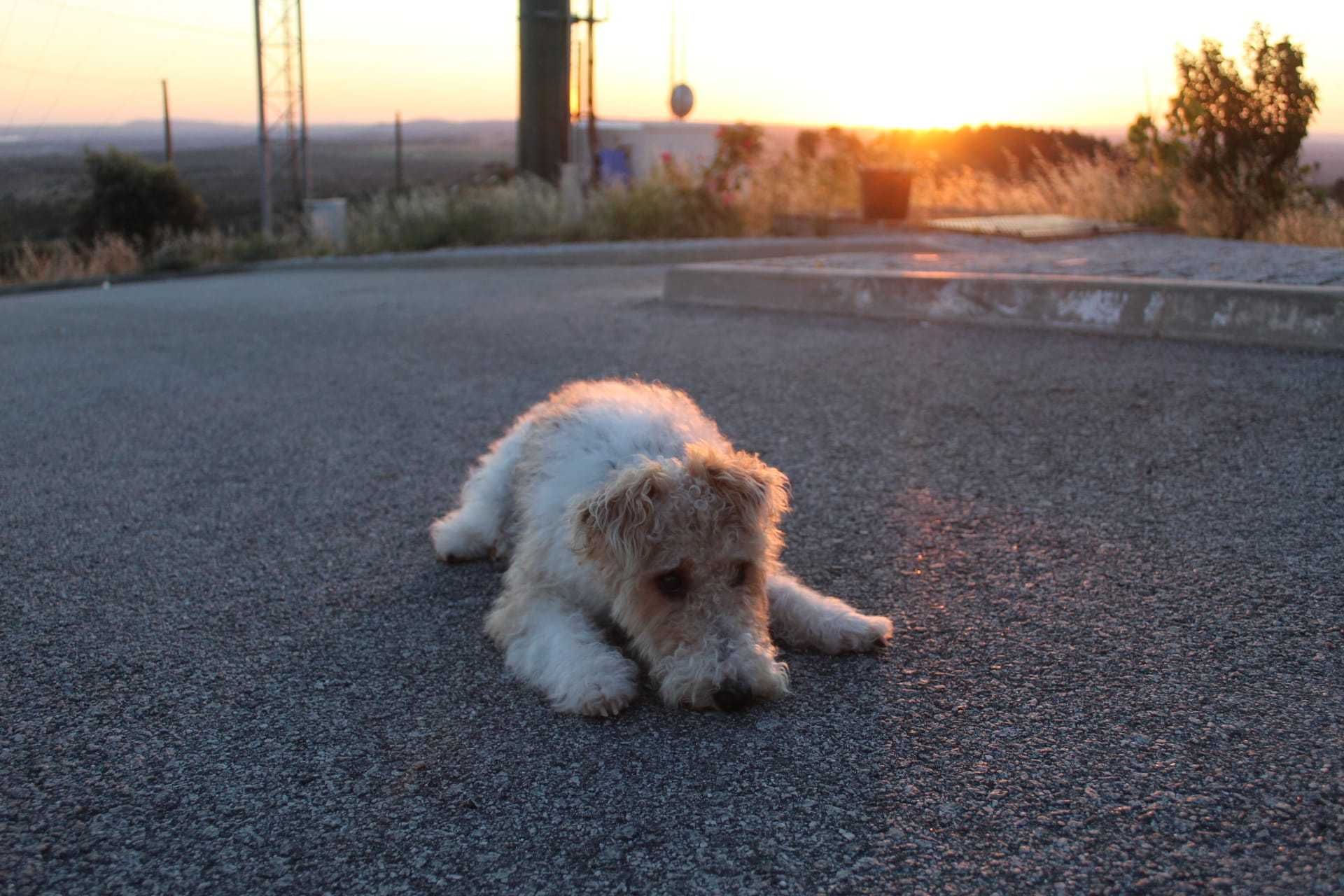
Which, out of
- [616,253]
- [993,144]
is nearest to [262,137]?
[616,253]

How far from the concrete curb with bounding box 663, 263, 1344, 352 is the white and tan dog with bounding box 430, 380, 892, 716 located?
5.52m

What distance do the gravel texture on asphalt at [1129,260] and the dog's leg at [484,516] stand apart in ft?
20.9

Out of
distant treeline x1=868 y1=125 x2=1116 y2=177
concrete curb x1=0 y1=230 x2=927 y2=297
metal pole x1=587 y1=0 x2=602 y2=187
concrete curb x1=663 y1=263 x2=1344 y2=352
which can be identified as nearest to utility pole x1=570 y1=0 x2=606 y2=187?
metal pole x1=587 y1=0 x2=602 y2=187

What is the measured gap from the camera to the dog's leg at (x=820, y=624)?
3588mm

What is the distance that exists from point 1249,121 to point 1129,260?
199 inches

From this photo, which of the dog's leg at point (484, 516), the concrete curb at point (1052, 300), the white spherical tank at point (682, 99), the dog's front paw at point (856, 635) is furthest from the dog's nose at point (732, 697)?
the white spherical tank at point (682, 99)

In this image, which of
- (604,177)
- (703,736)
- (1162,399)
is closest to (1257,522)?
(1162,399)

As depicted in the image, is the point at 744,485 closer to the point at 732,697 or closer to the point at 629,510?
the point at 629,510

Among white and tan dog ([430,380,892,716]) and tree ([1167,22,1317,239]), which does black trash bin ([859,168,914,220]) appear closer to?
tree ([1167,22,1317,239])

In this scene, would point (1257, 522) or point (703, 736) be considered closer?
point (703, 736)

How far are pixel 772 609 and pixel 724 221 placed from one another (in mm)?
14898

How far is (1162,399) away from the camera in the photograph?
667 cm

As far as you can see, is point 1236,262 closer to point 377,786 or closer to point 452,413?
point 452,413

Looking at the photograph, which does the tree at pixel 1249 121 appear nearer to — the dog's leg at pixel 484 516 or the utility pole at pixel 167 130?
the dog's leg at pixel 484 516
